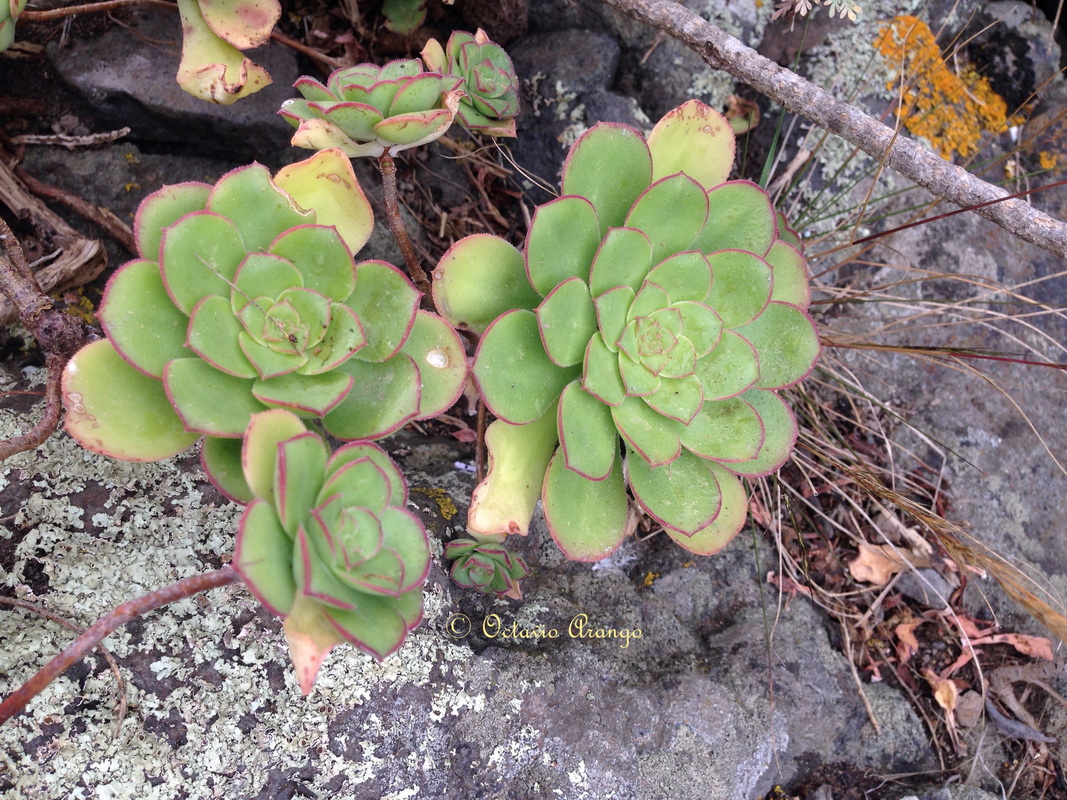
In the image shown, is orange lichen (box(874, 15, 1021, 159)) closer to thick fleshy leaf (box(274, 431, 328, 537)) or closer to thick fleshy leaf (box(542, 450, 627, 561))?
thick fleshy leaf (box(542, 450, 627, 561))

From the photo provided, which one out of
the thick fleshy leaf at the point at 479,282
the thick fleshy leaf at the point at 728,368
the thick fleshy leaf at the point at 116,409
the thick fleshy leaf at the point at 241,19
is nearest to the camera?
the thick fleshy leaf at the point at 116,409

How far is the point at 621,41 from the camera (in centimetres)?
209

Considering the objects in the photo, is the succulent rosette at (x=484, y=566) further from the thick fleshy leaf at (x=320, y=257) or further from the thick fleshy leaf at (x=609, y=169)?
the thick fleshy leaf at (x=609, y=169)

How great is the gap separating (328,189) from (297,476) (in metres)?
0.53

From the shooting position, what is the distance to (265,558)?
91 centimetres

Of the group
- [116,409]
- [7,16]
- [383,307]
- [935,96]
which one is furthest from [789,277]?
[7,16]

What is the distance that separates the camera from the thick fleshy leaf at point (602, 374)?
1.26 metres

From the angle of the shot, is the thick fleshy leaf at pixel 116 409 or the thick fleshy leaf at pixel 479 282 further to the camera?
the thick fleshy leaf at pixel 479 282

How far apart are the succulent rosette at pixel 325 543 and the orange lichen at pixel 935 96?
196 centimetres

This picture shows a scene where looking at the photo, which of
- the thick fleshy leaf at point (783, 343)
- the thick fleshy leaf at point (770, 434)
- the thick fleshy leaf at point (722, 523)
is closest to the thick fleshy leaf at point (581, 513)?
the thick fleshy leaf at point (722, 523)

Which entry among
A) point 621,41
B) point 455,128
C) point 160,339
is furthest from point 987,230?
point 160,339

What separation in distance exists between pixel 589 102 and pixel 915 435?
4.32ft

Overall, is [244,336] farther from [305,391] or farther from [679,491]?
[679,491]

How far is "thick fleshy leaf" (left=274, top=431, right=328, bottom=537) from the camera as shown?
935 mm
